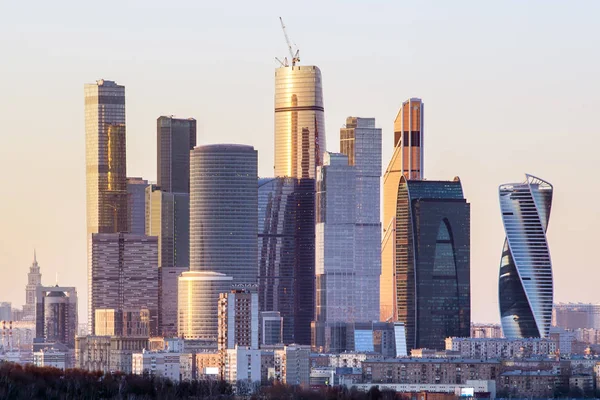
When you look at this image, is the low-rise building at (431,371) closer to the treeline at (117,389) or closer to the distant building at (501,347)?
the distant building at (501,347)

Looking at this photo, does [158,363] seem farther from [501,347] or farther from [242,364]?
[501,347]

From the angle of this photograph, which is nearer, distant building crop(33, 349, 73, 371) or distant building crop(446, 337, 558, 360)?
distant building crop(33, 349, 73, 371)

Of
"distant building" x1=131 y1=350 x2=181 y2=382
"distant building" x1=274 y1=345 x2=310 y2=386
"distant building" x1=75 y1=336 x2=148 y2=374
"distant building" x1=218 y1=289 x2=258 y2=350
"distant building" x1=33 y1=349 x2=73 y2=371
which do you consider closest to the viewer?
"distant building" x1=274 y1=345 x2=310 y2=386

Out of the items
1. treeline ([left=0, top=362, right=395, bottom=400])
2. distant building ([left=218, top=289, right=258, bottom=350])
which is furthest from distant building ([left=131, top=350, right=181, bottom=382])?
treeline ([left=0, top=362, right=395, bottom=400])

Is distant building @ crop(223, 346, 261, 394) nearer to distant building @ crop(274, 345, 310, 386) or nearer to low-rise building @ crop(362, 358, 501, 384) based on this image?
distant building @ crop(274, 345, 310, 386)

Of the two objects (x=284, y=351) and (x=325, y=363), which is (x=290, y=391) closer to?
(x=284, y=351)

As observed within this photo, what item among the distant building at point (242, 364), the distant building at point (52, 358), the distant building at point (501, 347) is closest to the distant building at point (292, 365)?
the distant building at point (242, 364)

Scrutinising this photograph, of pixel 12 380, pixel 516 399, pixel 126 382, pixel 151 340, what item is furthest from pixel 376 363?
pixel 12 380

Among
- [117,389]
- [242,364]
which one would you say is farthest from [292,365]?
[117,389]
